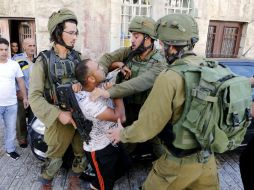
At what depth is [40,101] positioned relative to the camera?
2.59m

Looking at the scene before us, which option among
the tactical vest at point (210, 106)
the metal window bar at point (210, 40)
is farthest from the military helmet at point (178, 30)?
the metal window bar at point (210, 40)

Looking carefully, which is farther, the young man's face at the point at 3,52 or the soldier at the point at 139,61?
the young man's face at the point at 3,52

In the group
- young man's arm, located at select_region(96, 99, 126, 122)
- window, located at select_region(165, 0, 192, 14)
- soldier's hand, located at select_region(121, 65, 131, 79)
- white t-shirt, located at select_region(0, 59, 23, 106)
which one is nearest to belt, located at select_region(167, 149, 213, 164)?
young man's arm, located at select_region(96, 99, 126, 122)

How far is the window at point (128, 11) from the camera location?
831 cm

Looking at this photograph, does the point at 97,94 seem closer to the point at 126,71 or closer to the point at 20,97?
the point at 126,71

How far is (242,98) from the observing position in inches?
70.7

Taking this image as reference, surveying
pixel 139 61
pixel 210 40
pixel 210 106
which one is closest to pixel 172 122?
pixel 210 106

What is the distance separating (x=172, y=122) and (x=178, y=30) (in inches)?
26.1

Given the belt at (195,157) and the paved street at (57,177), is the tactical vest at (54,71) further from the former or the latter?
the belt at (195,157)

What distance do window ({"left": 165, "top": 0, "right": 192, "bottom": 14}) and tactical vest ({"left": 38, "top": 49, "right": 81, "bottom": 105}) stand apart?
6.70m

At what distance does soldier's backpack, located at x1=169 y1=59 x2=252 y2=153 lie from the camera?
172cm

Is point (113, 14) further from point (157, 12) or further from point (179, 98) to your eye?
point (179, 98)

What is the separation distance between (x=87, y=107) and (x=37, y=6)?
5598 mm

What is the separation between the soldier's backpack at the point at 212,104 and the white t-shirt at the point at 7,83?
107 inches
